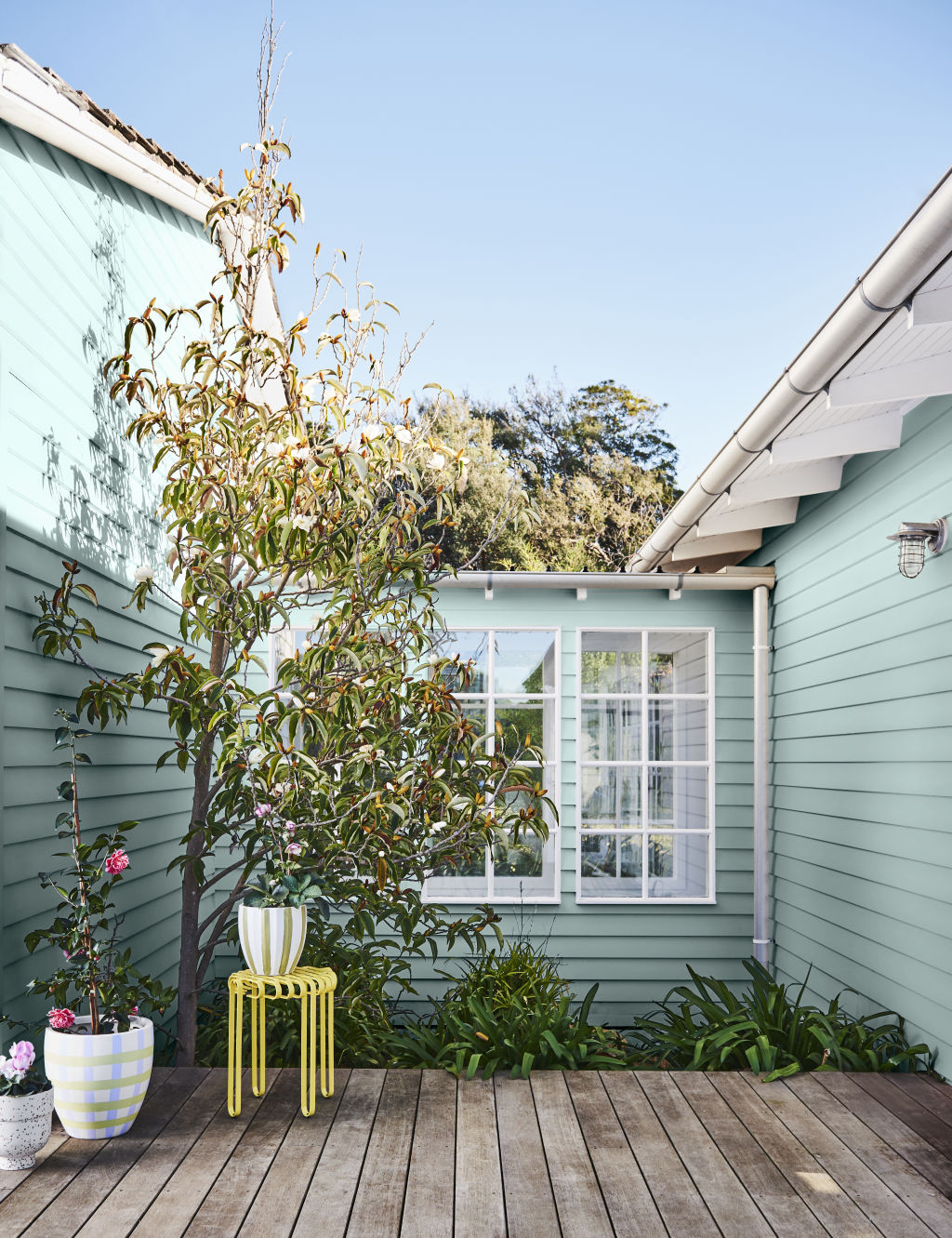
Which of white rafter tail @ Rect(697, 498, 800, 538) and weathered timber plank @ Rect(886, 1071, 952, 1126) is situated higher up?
white rafter tail @ Rect(697, 498, 800, 538)

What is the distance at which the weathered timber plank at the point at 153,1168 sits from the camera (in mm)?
2453

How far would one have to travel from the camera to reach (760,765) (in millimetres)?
5730

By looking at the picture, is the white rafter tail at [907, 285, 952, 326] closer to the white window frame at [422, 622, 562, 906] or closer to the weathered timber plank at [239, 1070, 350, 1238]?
the weathered timber plank at [239, 1070, 350, 1238]

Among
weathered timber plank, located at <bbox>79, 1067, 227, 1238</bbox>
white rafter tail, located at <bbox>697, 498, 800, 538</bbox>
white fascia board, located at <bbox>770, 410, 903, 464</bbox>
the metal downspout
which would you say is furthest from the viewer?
the metal downspout

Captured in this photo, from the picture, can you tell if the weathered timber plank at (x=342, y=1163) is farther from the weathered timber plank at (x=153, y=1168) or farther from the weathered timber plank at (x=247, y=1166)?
the weathered timber plank at (x=153, y=1168)

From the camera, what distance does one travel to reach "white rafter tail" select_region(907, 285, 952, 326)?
9.48ft

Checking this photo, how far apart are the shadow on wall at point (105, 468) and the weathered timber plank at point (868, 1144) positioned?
10.1 ft

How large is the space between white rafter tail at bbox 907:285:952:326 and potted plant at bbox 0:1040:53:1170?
3050 mm

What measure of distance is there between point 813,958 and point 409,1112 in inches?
98.7

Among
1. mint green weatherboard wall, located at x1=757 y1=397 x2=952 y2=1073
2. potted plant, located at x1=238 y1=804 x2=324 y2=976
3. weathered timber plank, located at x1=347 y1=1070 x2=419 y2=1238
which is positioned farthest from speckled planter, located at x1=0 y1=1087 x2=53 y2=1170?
mint green weatherboard wall, located at x1=757 y1=397 x2=952 y2=1073

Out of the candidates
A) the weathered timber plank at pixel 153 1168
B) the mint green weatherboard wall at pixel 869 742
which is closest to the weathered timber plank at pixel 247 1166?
the weathered timber plank at pixel 153 1168

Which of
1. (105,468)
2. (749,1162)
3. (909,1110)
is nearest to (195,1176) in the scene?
(749,1162)

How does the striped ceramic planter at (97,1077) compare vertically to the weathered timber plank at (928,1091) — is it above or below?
above

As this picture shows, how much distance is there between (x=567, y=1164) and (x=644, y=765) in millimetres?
3333
